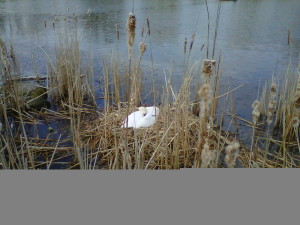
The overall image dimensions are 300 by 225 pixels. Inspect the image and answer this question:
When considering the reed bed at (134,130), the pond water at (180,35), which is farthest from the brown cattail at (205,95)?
the pond water at (180,35)

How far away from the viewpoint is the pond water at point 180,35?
17.4 feet

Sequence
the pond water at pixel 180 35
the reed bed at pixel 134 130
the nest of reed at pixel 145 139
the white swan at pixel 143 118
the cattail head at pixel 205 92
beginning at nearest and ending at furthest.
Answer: the cattail head at pixel 205 92, the reed bed at pixel 134 130, the nest of reed at pixel 145 139, the white swan at pixel 143 118, the pond water at pixel 180 35

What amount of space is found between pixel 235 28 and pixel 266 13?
2.41 meters

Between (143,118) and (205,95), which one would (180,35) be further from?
(205,95)

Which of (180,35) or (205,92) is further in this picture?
(180,35)

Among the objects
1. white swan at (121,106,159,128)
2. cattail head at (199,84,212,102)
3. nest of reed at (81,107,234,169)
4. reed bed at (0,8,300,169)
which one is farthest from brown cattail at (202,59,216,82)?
white swan at (121,106,159,128)

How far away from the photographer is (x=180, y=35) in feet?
24.8

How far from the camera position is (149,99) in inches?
179

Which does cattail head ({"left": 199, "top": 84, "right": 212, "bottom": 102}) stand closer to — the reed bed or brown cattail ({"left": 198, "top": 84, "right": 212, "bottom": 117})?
brown cattail ({"left": 198, "top": 84, "right": 212, "bottom": 117})


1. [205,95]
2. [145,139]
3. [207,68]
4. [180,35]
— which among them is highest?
[207,68]

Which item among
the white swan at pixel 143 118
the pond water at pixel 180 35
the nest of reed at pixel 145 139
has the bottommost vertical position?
the nest of reed at pixel 145 139

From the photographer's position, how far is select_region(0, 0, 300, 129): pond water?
530 cm

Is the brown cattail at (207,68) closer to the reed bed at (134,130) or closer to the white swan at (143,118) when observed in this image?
the reed bed at (134,130)

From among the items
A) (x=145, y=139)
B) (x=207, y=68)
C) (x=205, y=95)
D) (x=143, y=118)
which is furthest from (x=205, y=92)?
(x=143, y=118)
